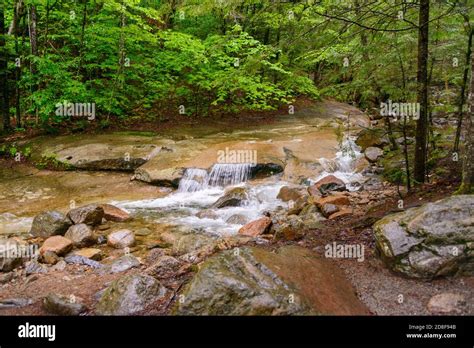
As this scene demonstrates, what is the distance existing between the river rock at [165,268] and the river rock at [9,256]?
7.87ft

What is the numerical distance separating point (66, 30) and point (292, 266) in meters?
14.9

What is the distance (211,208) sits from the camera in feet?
31.6

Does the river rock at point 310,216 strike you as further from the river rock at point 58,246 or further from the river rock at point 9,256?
the river rock at point 9,256

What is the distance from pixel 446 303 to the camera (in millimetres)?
3783

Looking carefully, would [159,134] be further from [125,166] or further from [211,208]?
[211,208]

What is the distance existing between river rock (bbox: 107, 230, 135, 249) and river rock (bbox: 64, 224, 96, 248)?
0.34 m

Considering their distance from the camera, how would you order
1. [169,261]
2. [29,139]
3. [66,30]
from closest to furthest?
[169,261] → [29,139] → [66,30]

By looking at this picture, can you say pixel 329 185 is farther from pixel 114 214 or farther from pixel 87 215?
pixel 87 215

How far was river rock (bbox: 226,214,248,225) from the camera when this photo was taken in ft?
27.6

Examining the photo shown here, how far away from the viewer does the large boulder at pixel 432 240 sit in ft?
13.7

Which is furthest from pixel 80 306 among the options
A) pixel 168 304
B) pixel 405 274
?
pixel 405 274

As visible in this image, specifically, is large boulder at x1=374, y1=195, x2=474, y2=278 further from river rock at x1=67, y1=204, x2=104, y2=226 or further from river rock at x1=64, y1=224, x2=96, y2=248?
river rock at x1=67, y1=204, x2=104, y2=226

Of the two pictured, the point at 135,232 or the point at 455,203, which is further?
the point at 135,232

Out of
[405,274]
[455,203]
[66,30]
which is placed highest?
[66,30]
